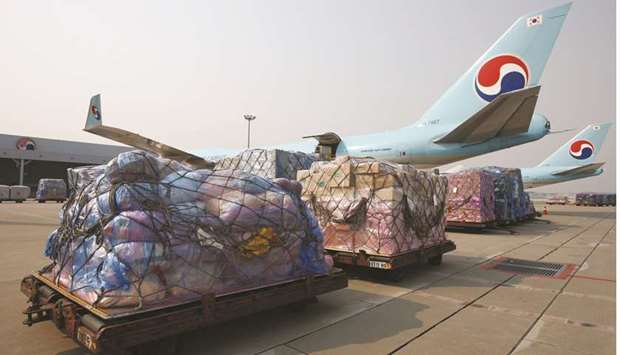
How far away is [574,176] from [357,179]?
117 ft

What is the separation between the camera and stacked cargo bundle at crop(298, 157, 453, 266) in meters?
6.08

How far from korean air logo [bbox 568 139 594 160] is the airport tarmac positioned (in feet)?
104

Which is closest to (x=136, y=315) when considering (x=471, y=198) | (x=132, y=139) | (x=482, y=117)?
(x=471, y=198)

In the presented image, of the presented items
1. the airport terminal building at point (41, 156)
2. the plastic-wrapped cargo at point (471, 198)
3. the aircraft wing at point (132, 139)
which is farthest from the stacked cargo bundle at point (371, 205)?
the airport terminal building at point (41, 156)

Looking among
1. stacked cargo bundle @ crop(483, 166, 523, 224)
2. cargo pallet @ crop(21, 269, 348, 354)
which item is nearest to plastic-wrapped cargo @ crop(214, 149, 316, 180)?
cargo pallet @ crop(21, 269, 348, 354)

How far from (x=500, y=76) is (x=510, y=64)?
68 centimetres

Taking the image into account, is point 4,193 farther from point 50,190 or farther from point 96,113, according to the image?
point 96,113

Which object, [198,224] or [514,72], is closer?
[198,224]

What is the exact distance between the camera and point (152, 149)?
→ 19875 mm

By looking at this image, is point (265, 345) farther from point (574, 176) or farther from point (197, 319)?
point (574, 176)

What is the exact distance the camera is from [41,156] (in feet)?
143

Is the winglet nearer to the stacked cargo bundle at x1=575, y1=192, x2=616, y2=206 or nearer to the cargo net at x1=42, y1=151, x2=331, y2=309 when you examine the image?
the cargo net at x1=42, y1=151, x2=331, y2=309

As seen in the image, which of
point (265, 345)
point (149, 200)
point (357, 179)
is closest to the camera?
point (149, 200)

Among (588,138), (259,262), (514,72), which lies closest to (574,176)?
(588,138)
